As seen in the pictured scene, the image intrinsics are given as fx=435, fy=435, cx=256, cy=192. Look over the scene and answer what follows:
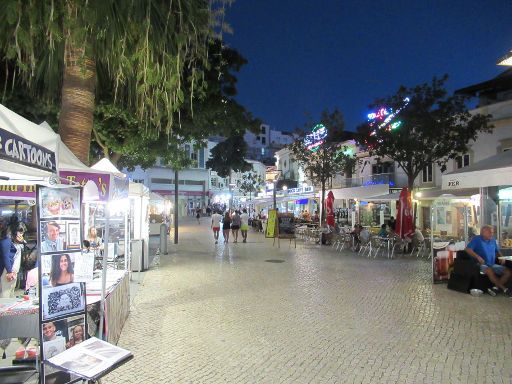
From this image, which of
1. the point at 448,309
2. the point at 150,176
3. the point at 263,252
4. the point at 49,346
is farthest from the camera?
the point at 150,176

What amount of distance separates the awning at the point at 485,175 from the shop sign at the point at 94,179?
7.44 metres

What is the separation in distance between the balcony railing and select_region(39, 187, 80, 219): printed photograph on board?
86.2 ft

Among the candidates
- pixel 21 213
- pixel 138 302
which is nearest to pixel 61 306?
pixel 138 302

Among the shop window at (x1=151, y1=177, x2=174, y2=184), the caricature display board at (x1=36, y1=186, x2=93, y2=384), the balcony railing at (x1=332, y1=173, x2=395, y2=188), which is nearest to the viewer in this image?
the caricature display board at (x1=36, y1=186, x2=93, y2=384)

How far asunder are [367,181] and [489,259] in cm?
2262

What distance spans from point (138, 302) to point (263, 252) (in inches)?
360

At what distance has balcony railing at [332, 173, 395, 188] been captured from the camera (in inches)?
1138

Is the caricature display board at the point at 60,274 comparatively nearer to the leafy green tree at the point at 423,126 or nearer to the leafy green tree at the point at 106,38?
the leafy green tree at the point at 106,38

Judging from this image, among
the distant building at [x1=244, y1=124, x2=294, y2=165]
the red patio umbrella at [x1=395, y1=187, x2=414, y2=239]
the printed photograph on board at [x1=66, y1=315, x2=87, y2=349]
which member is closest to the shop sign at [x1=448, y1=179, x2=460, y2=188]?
the red patio umbrella at [x1=395, y1=187, x2=414, y2=239]

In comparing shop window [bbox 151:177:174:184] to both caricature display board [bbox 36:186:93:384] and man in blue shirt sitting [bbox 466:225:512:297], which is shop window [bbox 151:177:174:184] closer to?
man in blue shirt sitting [bbox 466:225:512:297]

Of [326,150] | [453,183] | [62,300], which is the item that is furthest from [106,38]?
[326,150]

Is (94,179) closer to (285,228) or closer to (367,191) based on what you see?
(285,228)

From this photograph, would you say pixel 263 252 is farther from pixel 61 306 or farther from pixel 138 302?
pixel 61 306

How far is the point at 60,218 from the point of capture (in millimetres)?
3859
